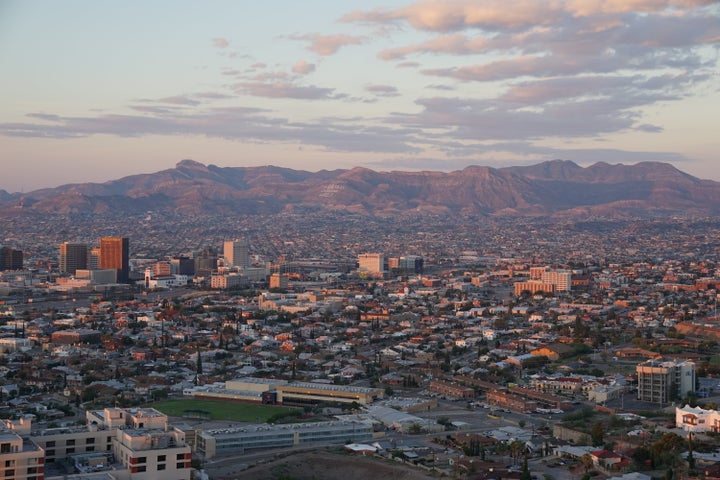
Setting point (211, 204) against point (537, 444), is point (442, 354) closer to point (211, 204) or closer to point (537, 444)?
point (537, 444)

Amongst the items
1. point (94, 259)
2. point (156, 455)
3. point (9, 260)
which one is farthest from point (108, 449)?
point (9, 260)

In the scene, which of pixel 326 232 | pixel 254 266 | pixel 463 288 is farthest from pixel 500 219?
pixel 463 288

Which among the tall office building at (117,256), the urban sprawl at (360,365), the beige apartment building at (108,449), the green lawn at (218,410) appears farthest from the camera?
the tall office building at (117,256)

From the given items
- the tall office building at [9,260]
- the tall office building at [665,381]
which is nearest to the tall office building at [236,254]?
the tall office building at [9,260]

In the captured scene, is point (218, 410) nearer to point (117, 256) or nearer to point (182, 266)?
point (117, 256)

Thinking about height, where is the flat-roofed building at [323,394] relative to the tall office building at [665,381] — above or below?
below

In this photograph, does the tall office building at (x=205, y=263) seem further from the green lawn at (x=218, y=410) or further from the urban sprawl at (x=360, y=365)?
the green lawn at (x=218, y=410)
